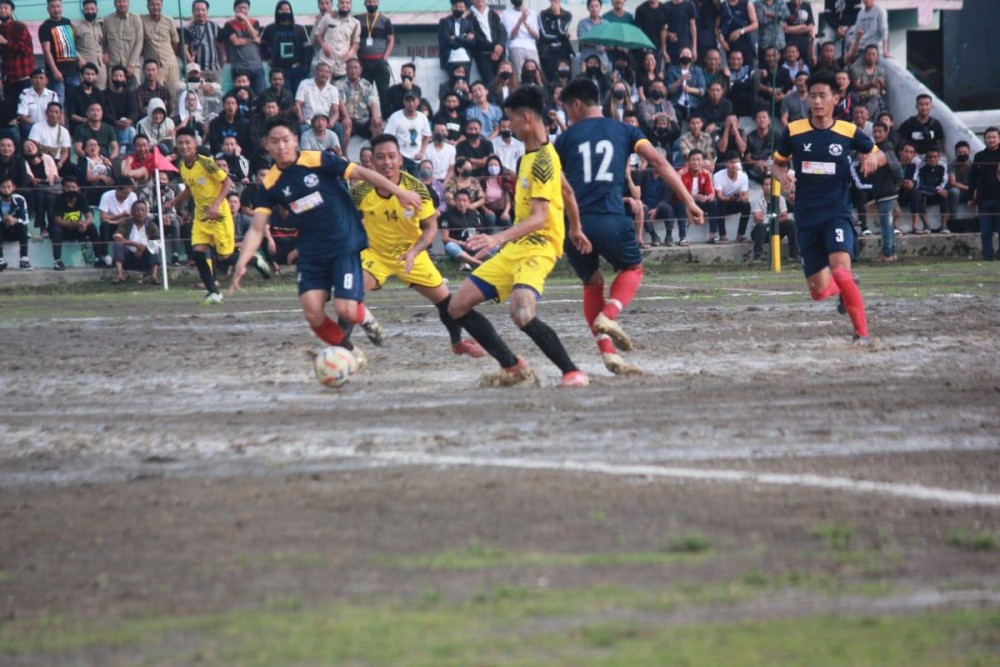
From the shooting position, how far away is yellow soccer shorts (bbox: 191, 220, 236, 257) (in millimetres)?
19250

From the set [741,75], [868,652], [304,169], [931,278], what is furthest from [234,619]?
[741,75]

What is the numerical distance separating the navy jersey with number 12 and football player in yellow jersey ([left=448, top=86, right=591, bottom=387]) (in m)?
0.54

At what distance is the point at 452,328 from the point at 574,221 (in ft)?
5.83

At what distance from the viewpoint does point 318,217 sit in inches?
415

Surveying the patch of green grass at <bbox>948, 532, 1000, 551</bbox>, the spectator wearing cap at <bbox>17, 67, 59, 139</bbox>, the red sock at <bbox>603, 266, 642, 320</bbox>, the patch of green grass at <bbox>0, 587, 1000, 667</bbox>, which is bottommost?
the patch of green grass at <bbox>948, 532, 1000, 551</bbox>

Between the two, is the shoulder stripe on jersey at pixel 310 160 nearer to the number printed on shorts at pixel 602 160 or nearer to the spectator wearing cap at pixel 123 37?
the number printed on shorts at pixel 602 160

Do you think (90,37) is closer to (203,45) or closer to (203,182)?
(203,45)

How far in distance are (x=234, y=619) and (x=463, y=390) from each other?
5.26 m

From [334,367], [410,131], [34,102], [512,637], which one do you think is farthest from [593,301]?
[34,102]

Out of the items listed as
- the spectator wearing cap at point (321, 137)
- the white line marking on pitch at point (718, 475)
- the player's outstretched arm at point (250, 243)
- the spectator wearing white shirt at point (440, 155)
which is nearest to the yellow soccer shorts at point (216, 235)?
the spectator wearing cap at point (321, 137)

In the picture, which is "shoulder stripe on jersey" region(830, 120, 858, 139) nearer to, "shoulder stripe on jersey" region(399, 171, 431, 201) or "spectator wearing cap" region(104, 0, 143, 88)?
"shoulder stripe on jersey" region(399, 171, 431, 201)

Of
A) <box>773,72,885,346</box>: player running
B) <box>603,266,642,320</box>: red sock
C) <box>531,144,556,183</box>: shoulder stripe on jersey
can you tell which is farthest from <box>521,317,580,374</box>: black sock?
<box>773,72,885,346</box>: player running

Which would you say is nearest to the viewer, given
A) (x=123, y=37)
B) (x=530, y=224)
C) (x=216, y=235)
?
(x=530, y=224)

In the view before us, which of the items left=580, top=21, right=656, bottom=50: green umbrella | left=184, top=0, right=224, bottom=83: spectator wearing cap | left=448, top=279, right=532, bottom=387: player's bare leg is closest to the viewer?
left=448, top=279, right=532, bottom=387: player's bare leg
